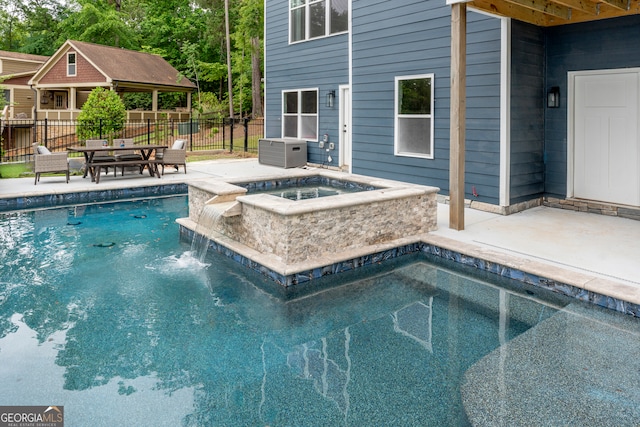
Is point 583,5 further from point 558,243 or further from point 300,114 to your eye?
point 300,114

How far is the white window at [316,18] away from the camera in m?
11.1

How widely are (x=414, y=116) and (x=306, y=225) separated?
460 cm

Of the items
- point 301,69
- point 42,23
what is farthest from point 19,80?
point 301,69

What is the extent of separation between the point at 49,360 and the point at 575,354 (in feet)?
11.7

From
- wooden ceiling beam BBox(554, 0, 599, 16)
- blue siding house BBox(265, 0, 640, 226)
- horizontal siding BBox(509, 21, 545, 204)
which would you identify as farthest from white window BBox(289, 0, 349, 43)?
wooden ceiling beam BBox(554, 0, 599, 16)

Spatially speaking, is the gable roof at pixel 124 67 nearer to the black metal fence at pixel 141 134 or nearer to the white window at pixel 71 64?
the white window at pixel 71 64

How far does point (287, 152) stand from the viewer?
12.1 m

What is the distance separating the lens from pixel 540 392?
2.94m

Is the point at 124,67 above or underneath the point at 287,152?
above

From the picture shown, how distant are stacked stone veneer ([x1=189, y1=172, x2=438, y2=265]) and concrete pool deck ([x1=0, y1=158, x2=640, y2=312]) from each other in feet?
1.43

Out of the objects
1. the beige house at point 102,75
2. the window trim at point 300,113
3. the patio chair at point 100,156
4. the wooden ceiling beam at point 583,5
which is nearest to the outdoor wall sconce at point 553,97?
the wooden ceiling beam at point 583,5

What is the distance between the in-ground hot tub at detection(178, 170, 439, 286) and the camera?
4949 mm

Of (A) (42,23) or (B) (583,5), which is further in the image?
(A) (42,23)

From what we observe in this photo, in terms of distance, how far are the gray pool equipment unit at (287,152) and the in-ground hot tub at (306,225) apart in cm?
557
